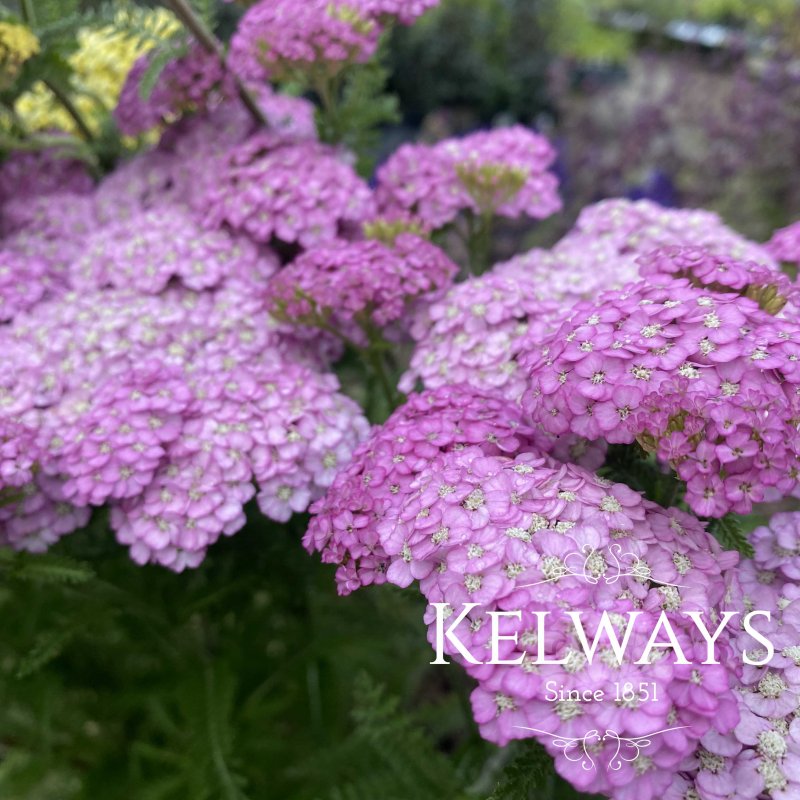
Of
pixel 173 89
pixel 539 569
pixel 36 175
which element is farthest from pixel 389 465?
pixel 36 175

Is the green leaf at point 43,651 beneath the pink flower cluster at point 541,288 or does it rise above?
beneath

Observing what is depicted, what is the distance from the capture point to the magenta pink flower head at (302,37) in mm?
1531

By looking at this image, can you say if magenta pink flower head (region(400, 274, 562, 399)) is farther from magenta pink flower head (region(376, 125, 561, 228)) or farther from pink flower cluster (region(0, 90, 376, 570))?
magenta pink flower head (region(376, 125, 561, 228))

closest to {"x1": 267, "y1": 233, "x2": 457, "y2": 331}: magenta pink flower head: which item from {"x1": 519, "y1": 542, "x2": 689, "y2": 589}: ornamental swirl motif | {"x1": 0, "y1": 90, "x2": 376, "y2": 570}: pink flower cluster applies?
{"x1": 0, "y1": 90, "x2": 376, "y2": 570}: pink flower cluster

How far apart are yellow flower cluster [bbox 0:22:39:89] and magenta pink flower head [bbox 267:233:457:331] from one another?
65 centimetres

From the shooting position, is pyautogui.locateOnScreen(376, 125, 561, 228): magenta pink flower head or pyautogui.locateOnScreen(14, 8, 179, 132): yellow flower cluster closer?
pyautogui.locateOnScreen(376, 125, 561, 228): magenta pink flower head

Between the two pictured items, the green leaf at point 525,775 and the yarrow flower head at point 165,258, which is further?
the yarrow flower head at point 165,258

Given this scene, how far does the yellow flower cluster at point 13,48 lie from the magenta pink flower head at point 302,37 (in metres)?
0.38

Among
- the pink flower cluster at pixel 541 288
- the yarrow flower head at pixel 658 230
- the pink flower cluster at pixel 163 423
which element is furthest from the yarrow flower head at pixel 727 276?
the pink flower cluster at pixel 163 423

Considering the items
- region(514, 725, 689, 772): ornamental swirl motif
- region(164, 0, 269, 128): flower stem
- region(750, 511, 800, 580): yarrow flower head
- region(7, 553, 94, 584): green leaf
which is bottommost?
region(7, 553, 94, 584): green leaf

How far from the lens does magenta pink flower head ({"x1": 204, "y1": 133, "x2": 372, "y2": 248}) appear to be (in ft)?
5.30

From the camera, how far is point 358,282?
4.50 ft

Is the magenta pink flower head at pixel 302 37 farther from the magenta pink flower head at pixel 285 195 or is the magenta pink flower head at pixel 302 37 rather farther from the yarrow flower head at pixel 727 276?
the yarrow flower head at pixel 727 276

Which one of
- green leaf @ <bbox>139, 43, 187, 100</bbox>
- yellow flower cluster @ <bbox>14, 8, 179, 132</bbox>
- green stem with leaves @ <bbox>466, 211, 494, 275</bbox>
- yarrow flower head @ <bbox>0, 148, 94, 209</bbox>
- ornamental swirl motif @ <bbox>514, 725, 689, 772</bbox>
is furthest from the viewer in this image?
yellow flower cluster @ <bbox>14, 8, 179, 132</bbox>
